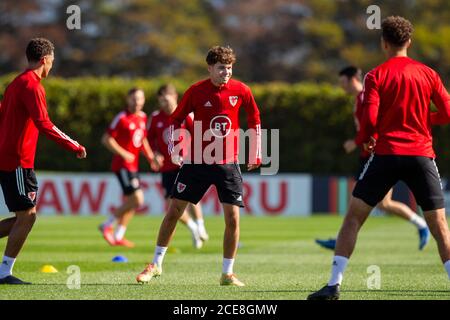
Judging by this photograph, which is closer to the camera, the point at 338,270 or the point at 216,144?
the point at 338,270

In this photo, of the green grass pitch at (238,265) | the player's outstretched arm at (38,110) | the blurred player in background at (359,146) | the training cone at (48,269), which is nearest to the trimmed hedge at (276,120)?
the green grass pitch at (238,265)

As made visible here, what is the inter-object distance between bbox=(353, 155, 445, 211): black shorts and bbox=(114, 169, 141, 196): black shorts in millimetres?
7850

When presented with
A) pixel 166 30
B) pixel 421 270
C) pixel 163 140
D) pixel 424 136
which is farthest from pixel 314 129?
pixel 166 30

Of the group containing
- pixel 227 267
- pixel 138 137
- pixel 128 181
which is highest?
pixel 138 137

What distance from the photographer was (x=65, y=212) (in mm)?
25812

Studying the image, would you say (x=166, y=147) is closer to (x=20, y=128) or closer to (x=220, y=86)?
(x=220, y=86)

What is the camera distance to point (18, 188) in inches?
389

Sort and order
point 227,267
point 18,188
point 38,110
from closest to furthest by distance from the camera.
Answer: point 38,110, point 18,188, point 227,267

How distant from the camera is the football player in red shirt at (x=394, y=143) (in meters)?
8.62

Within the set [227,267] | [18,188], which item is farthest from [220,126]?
[18,188]

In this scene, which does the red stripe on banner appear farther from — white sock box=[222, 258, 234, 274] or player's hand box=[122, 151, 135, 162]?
white sock box=[222, 258, 234, 274]

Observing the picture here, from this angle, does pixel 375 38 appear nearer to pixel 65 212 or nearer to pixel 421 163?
pixel 65 212

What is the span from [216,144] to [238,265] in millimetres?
3055

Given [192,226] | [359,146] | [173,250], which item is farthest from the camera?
[192,226]
